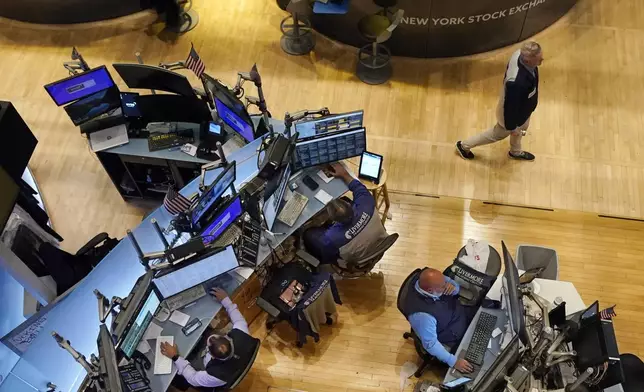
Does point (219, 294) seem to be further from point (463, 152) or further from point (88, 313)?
point (463, 152)

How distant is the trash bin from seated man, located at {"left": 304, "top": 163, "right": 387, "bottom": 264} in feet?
4.31

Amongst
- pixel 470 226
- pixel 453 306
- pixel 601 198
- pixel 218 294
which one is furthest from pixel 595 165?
pixel 218 294

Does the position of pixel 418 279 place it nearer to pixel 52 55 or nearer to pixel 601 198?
pixel 601 198

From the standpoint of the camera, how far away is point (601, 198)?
697 centimetres

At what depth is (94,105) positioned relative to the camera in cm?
650

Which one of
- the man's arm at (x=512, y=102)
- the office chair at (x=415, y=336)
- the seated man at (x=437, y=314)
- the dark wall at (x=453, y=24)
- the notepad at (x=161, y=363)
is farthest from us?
the dark wall at (x=453, y=24)

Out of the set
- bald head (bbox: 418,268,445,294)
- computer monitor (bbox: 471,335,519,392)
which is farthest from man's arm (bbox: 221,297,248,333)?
computer monitor (bbox: 471,335,519,392)

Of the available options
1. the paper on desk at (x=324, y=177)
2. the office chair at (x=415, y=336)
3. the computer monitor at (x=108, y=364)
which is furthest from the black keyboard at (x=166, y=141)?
the office chair at (x=415, y=336)

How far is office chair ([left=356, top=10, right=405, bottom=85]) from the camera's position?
759 cm

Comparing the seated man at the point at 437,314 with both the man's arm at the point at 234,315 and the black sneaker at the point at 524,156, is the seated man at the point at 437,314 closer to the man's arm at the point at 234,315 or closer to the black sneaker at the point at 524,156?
the man's arm at the point at 234,315

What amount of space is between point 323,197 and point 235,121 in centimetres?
118

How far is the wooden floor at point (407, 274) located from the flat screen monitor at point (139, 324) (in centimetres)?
140

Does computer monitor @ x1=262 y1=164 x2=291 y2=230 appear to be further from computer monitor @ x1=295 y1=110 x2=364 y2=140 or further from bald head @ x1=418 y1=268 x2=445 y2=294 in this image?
bald head @ x1=418 y1=268 x2=445 y2=294

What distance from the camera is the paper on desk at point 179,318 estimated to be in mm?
5230
